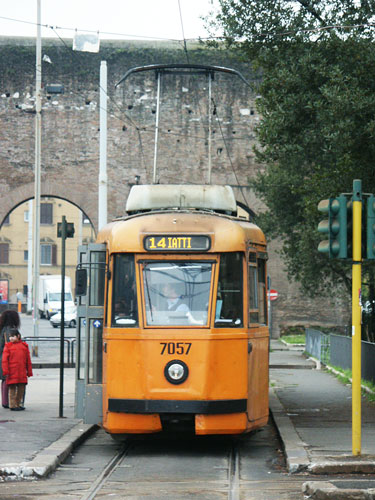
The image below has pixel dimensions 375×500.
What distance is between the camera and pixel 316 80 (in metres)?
16.1

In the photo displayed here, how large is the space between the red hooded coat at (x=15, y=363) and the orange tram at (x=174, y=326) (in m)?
3.43

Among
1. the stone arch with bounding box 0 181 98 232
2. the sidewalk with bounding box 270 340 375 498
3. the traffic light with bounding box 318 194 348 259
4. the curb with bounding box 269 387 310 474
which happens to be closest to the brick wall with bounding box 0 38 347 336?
the stone arch with bounding box 0 181 98 232

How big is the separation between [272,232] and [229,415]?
22384 millimetres

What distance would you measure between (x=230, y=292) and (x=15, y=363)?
200 inches

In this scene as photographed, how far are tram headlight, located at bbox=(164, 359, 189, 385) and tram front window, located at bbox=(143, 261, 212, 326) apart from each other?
0.46 meters

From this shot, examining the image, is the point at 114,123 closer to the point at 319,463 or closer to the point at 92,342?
the point at 92,342

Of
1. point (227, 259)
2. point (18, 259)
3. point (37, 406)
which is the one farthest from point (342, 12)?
point (18, 259)

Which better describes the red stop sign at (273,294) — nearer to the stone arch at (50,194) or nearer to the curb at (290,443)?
the stone arch at (50,194)

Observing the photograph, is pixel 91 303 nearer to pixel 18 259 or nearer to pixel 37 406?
pixel 37 406

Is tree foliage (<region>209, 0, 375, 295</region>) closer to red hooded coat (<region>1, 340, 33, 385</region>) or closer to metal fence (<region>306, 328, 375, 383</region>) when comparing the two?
metal fence (<region>306, 328, 375, 383</region>)

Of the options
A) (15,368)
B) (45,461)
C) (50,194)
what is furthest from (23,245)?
(45,461)

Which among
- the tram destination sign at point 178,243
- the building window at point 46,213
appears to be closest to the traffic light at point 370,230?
the tram destination sign at point 178,243

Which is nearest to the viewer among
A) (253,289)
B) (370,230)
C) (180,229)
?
(370,230)

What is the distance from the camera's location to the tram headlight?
36.5 ft
